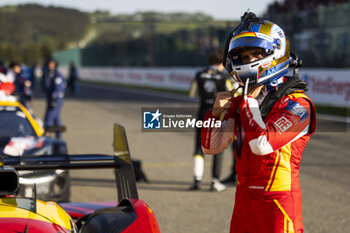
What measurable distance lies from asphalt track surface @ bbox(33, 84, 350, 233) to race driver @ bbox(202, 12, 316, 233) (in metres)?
0.20

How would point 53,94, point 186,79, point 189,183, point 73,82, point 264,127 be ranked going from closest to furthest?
point 264,127 < point 189,183 < point 53,94 < point 186,79 < point 73,82

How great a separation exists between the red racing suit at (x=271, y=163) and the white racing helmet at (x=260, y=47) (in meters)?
0.14

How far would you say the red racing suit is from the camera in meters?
2.64

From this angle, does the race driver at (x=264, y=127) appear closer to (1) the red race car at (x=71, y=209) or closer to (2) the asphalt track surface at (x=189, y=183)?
(2) the asphalt track surface at (x=189, y=183)

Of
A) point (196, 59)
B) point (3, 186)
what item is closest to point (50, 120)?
point (3, 186)

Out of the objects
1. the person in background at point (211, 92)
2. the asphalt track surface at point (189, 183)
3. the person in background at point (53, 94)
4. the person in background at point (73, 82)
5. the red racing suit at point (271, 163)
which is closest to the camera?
the red racing suit at point (271, 163)

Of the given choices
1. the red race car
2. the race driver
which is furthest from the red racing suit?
the red race car

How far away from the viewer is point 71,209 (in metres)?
3.96

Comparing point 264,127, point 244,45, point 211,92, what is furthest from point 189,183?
point 264,127

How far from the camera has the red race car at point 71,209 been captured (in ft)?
9.25

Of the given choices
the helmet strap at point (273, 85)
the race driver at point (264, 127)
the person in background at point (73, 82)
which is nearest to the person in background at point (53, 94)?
the race driver at point (264, 127)

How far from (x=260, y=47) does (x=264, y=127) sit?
18.3 inches

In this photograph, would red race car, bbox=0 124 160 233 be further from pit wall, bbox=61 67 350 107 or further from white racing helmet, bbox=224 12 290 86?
pit wall, bbox=61 67 350 107

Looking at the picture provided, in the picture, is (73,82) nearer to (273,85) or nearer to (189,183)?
(189,183)
